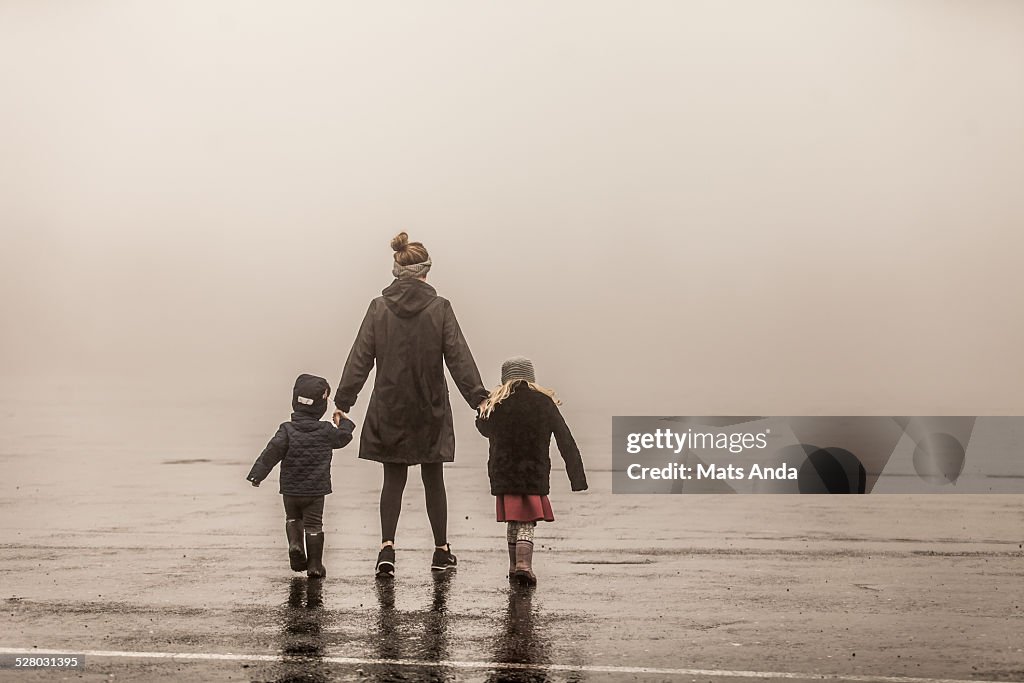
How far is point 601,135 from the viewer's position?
76.4ft

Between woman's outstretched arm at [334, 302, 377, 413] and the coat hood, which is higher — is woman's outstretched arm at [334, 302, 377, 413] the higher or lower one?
the lower one

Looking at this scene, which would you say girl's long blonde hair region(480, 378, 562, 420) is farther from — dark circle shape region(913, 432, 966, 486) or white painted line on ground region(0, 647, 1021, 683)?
dark circle shape region(913, 432, 966, 486)

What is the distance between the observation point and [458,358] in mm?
8781

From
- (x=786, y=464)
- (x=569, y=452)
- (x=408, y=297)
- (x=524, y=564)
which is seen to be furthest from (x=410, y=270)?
(x=786, y=464)

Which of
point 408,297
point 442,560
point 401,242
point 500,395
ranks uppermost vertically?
point 401,242

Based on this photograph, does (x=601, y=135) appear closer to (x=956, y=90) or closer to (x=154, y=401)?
(x=956, y=90)

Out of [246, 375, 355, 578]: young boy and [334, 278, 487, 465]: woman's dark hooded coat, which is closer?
[246, 375, 355, 578]: young boy

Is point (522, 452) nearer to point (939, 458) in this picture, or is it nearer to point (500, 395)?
point (500, 395)

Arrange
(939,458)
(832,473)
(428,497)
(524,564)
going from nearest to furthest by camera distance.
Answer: (524,564) → (428,497) → (832,473) → (939,458)

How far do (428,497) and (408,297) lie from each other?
1.17m

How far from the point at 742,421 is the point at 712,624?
1760cm

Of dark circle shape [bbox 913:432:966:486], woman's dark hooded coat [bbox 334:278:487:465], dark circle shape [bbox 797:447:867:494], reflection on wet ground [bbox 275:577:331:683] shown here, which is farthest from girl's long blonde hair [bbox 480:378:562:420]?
dark circle shape [bbox 913:432:966:486]

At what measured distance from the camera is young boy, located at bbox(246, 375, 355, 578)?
27.1 ft

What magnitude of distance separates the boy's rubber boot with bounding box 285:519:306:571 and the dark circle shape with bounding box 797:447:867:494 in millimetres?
8030
